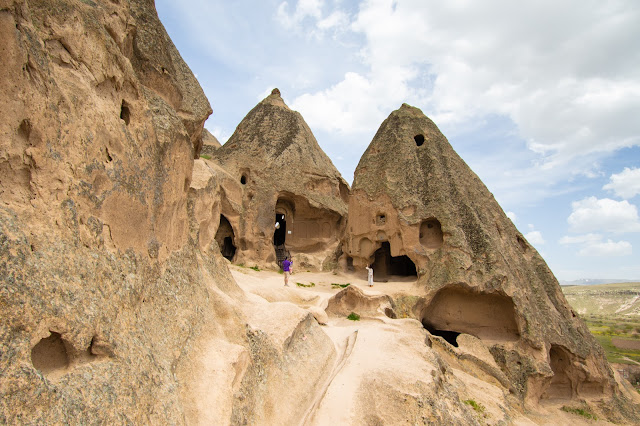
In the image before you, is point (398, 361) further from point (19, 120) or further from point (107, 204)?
point (19, 120)

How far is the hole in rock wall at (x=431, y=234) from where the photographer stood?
44.5ft

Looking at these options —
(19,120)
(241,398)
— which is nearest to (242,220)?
(241,398)

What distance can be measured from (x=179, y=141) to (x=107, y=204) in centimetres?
167

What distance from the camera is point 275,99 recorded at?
72.5 ft

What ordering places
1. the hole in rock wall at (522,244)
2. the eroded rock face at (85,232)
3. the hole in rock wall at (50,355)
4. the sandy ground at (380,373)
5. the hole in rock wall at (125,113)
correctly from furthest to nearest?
the hole in rock wall at (522,244) → the sandy ground at (380,373) → the hole in rock wall at (125,113) → the hole in rock wall at (50,355) → the eroded rock face at (85,232)

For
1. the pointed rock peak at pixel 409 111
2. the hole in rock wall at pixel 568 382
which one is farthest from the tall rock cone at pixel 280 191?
the hole in rock wall at pixel 568 382

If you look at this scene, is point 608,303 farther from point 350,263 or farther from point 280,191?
point 280,191

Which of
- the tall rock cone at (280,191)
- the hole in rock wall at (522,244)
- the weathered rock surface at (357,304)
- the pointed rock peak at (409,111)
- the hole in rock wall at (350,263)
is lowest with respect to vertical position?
the weathered rock surface at (357,304)

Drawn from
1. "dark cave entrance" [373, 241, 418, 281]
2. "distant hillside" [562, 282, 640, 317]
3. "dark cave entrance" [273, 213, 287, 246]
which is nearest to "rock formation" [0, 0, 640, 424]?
"dark cave entrance" [373, 241, 418, 281]

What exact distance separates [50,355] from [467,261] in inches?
465

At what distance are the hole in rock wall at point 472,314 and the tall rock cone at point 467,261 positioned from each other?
0.03 meters

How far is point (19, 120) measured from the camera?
7.95 feet

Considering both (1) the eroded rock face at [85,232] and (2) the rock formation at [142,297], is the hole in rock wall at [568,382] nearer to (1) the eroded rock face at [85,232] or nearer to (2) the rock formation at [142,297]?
(2) the rock formation at [142,297]

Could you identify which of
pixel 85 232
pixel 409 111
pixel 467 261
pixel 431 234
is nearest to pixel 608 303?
pixel 409 111
